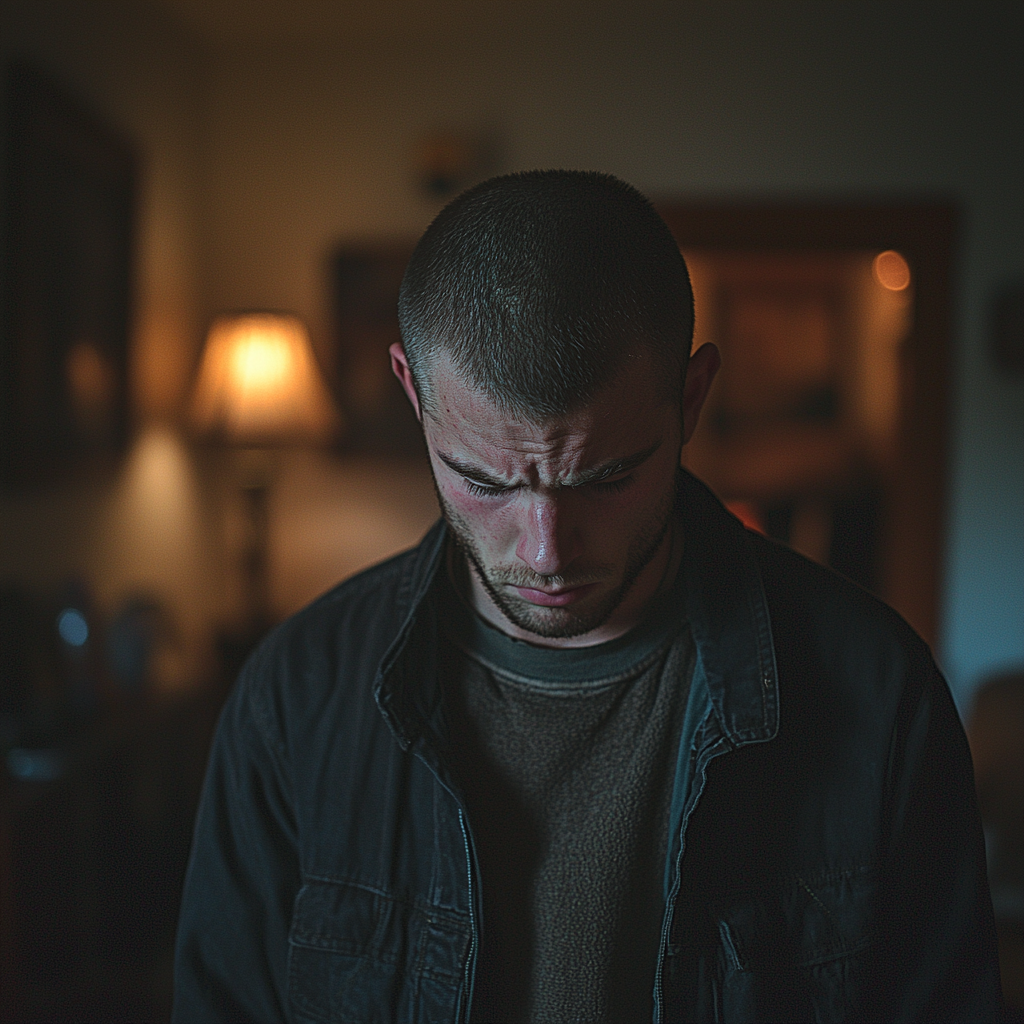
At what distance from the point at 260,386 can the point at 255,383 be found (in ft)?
0.05

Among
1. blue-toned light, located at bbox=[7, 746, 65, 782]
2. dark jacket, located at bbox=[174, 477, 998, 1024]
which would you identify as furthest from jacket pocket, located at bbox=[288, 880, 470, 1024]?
blue-toned light, located at bbox=[7, 746, 65, 782]

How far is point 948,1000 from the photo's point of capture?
0.92m

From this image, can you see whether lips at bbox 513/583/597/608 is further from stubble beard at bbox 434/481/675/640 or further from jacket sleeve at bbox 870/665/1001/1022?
jacket sleeve at bbox 870/665/1001/1022

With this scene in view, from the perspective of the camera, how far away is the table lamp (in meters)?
2.86

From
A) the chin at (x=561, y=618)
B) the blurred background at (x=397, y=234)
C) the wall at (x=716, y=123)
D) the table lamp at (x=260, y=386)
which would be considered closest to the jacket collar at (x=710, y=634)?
the chin at (x=561, y=618)

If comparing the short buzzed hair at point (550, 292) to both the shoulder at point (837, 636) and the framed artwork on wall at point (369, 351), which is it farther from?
the framed artwork on wall at point (369, 351)

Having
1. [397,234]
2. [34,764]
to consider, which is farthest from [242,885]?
[397,234]

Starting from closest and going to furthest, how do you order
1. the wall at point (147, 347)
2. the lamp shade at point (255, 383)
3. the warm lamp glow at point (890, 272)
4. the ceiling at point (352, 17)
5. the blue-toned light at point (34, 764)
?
1. the blue-toned light at point (34, 764)
2. the wall at point (147, 347)
3. the lamp shade at point (255, 383)
4. the ceiling at point (352, 17)
5. the warm lamp glow at point (890, 272)

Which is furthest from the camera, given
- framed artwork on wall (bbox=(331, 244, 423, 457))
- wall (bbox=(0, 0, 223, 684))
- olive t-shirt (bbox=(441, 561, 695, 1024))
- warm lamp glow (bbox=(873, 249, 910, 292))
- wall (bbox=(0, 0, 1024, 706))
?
warm lamp glow (bbox=(873, 249, 910, 292))

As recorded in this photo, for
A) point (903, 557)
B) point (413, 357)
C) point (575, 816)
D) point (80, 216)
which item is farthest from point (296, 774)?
point (903, 557)

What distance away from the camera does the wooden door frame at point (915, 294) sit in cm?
316

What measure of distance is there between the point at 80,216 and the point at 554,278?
78.1 inches

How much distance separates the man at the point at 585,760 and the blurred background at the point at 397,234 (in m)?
1.63

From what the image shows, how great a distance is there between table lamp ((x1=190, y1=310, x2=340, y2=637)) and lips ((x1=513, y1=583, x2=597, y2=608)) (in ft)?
6.90
